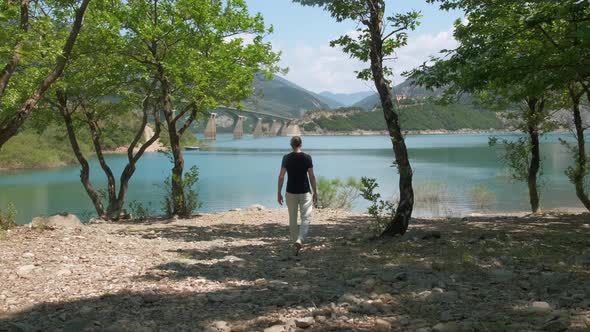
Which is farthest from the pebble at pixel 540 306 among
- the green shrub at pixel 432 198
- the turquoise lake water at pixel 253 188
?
the green shrub at pixel 432 198

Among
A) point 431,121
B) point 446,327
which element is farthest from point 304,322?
point 431,121

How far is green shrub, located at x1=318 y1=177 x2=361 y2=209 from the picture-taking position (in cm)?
2456

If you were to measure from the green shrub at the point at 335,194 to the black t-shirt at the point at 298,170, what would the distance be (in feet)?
50.0

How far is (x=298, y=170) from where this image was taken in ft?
28.5

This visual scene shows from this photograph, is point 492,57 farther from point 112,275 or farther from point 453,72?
point 112,275

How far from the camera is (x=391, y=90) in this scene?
32.7 ft

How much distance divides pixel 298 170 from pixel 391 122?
2.36m

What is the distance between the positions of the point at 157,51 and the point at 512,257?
490 inches

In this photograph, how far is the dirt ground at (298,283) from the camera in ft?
15.7

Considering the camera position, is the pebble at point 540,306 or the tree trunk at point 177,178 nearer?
the pebble at point 540,306

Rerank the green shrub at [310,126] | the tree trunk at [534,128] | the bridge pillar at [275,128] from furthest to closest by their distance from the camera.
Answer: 1. the green shrub at [310,126]
2. the bridge pillar at [275,128]
3. the tree trunk at [534,128]

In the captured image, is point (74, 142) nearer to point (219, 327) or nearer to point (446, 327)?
point (219, 327)

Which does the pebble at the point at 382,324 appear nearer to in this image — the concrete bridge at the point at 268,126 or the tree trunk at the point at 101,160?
the tree trunk at the point at 101,160

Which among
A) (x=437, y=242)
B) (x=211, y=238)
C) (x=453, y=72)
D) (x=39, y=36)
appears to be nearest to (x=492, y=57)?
(x=453, y=72)
